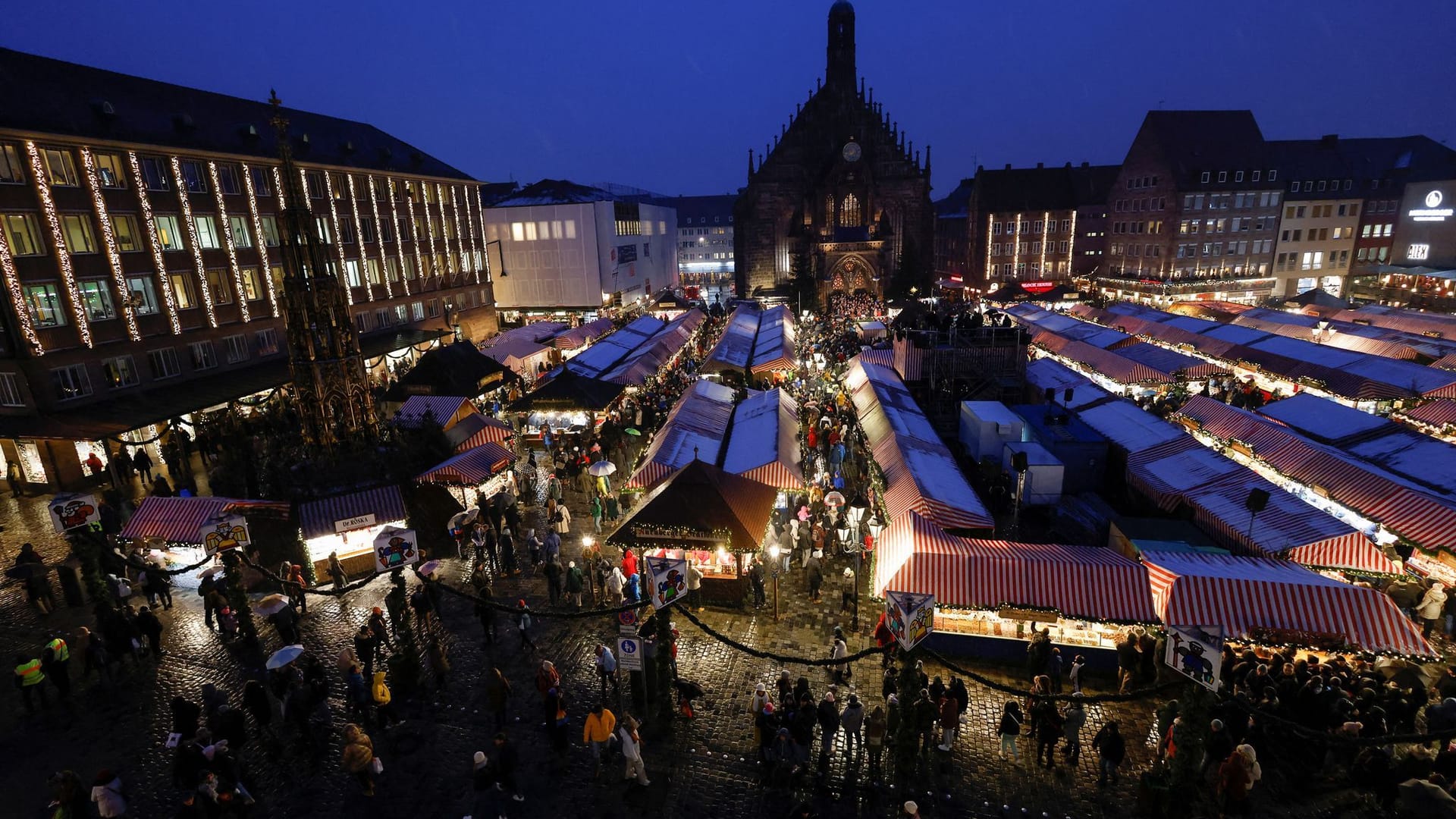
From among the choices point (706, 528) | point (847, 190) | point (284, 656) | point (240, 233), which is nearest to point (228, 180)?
point (240, 233)

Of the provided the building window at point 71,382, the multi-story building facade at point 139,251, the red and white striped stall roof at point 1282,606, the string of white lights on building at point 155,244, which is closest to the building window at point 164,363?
the multi-story building facade at point 139,251

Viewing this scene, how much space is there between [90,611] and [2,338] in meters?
13.3

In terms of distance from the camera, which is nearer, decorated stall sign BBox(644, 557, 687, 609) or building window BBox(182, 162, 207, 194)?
decorated stall sign BBox(644, 557, 687, 609)

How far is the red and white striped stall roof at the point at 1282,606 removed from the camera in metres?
10.4

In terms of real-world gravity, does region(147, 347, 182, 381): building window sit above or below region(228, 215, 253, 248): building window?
below

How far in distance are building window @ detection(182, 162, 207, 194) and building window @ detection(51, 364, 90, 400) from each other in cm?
882

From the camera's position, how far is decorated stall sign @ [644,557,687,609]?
403 inches

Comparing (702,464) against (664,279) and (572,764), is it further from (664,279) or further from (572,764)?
(664,279)

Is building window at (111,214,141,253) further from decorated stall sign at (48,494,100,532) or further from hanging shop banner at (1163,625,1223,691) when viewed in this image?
hanging shop banner at (1163,625,1223,691)

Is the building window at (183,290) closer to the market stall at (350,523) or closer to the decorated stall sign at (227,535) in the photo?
the market stall at (350,523)

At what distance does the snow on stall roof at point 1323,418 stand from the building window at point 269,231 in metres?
41.1

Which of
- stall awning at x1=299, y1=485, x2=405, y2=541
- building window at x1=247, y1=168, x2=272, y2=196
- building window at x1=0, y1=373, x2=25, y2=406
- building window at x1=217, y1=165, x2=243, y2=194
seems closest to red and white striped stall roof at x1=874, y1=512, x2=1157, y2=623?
stall awning at x1=299, y1=485, x2=405, y2=541

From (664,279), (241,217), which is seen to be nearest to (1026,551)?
(241,217)

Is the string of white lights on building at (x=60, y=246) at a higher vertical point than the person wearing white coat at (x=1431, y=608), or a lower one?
higher
